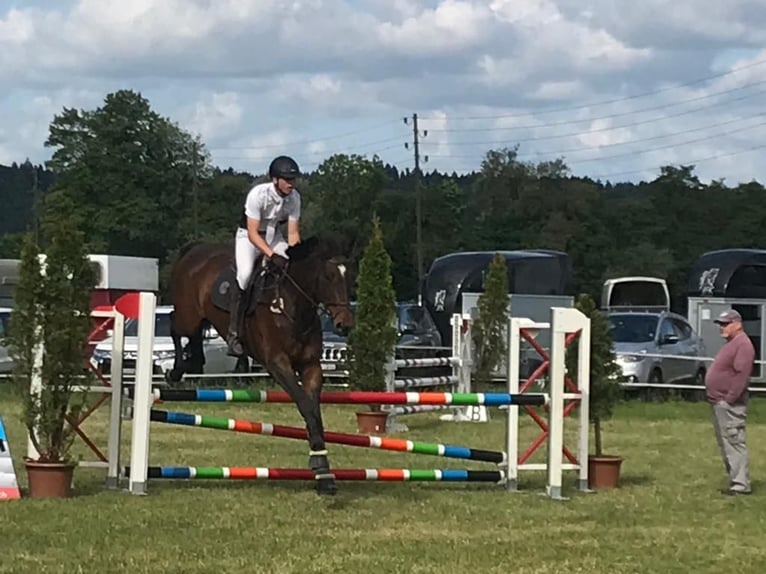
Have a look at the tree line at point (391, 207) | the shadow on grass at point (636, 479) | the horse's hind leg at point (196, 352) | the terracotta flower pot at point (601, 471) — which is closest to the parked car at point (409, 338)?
the shadow on grass at point (636, 479)

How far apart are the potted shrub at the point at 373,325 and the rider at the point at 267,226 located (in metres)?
7.76

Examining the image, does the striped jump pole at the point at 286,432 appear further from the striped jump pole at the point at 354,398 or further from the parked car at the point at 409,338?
the parked car at the point at 409,338

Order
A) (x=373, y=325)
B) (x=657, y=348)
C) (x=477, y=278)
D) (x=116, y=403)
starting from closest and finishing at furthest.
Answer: (x=116, y=403) < (x=373, y=325) < (x=657, y=348) < (x=477, y=278)

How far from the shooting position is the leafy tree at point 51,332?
33.9 ft

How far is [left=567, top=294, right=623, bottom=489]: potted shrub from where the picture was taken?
39.4 ft

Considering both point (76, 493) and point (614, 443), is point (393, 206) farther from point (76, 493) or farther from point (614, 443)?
point (76, 493)

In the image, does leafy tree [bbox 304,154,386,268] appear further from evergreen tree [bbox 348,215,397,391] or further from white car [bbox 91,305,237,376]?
evergreen tree [bbox 348,215,397,391]

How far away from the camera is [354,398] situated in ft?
34.9

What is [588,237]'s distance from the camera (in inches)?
3027

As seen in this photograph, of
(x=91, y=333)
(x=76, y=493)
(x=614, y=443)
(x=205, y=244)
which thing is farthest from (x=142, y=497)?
(x=614, y=443)

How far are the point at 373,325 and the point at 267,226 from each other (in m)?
8.12

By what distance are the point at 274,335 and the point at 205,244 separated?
1960mm

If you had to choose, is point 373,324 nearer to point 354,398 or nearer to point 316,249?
point 354,398

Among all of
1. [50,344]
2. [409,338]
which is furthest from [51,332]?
[409,338]
